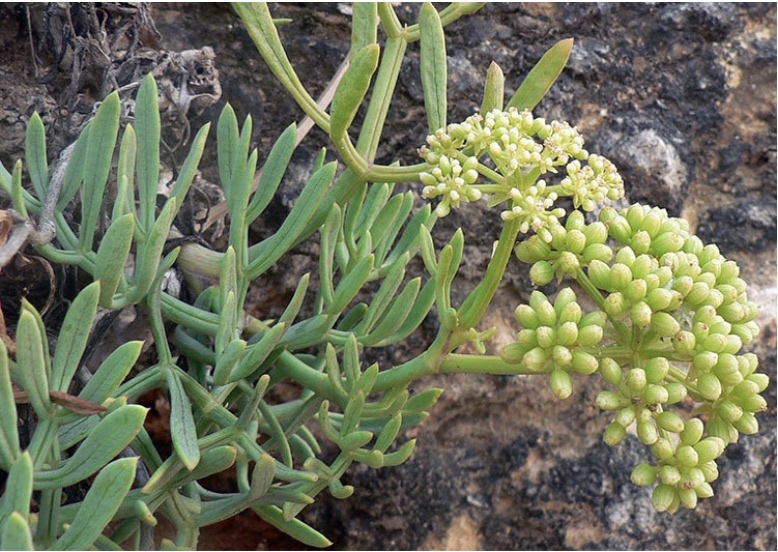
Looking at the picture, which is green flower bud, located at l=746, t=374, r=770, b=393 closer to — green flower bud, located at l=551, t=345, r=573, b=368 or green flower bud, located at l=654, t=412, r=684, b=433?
green flower bud, located at l=654, t=412, r=684, b=433

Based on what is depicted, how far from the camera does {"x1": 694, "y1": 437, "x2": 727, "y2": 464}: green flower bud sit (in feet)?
2.66

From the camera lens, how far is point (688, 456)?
810mm

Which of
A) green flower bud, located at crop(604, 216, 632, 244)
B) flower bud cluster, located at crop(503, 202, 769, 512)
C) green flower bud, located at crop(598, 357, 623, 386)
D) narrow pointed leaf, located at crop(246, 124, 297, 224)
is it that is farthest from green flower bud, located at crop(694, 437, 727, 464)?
narrow pointed leaf, located at crop(246, 124, 297, 224)

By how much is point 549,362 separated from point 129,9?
2.52ft

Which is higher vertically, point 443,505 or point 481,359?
point 481,359

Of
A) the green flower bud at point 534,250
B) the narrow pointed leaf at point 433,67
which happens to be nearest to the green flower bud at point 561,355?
the green flower bud at point 534,250

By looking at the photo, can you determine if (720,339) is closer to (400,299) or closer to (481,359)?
(481,359)

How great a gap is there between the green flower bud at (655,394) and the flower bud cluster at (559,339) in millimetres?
54

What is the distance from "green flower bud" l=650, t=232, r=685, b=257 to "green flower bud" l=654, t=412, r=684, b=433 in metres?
0.16

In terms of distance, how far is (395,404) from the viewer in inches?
37.7

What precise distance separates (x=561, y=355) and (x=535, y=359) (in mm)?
26

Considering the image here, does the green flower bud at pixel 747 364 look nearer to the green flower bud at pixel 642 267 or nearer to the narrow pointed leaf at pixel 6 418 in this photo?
the green flower bud at pixel 642 267

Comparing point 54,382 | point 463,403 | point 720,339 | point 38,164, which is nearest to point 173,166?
point 38,164

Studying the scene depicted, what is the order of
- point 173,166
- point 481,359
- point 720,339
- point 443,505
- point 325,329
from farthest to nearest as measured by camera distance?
point 443,505
point 173,166
point 325,329
point 481,359
point 720,339
